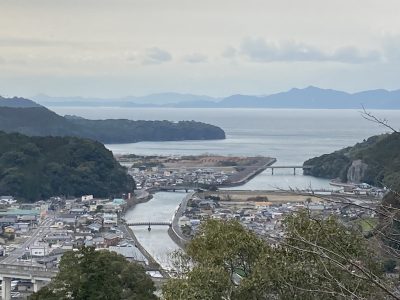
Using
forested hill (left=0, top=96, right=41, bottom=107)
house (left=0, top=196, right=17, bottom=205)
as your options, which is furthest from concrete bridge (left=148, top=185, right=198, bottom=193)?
forested hill (left=0, top=96, right=41, bottom=107)

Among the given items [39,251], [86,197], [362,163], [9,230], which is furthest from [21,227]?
[362,163]

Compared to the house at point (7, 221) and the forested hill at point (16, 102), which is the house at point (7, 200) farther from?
the forested hill at point (16, 102)

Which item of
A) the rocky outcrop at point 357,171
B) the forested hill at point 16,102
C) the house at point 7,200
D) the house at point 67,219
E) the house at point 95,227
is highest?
the forested hill at point 16,102

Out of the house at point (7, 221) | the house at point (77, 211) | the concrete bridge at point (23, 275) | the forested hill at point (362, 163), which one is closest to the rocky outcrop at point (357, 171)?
the forested hill at point (362, 163)

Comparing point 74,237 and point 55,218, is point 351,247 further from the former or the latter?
point 55,218

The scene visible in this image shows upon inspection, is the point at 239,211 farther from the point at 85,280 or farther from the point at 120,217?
the point at 85,280

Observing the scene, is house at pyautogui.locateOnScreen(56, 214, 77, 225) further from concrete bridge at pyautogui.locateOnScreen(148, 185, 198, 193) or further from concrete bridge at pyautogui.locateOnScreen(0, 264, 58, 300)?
concrete bridge at pyautogui.locateOnScreen(0, 264, 58, 300)

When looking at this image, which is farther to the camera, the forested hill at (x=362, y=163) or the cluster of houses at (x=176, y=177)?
the cluster of houses at (x=176, y=177)
